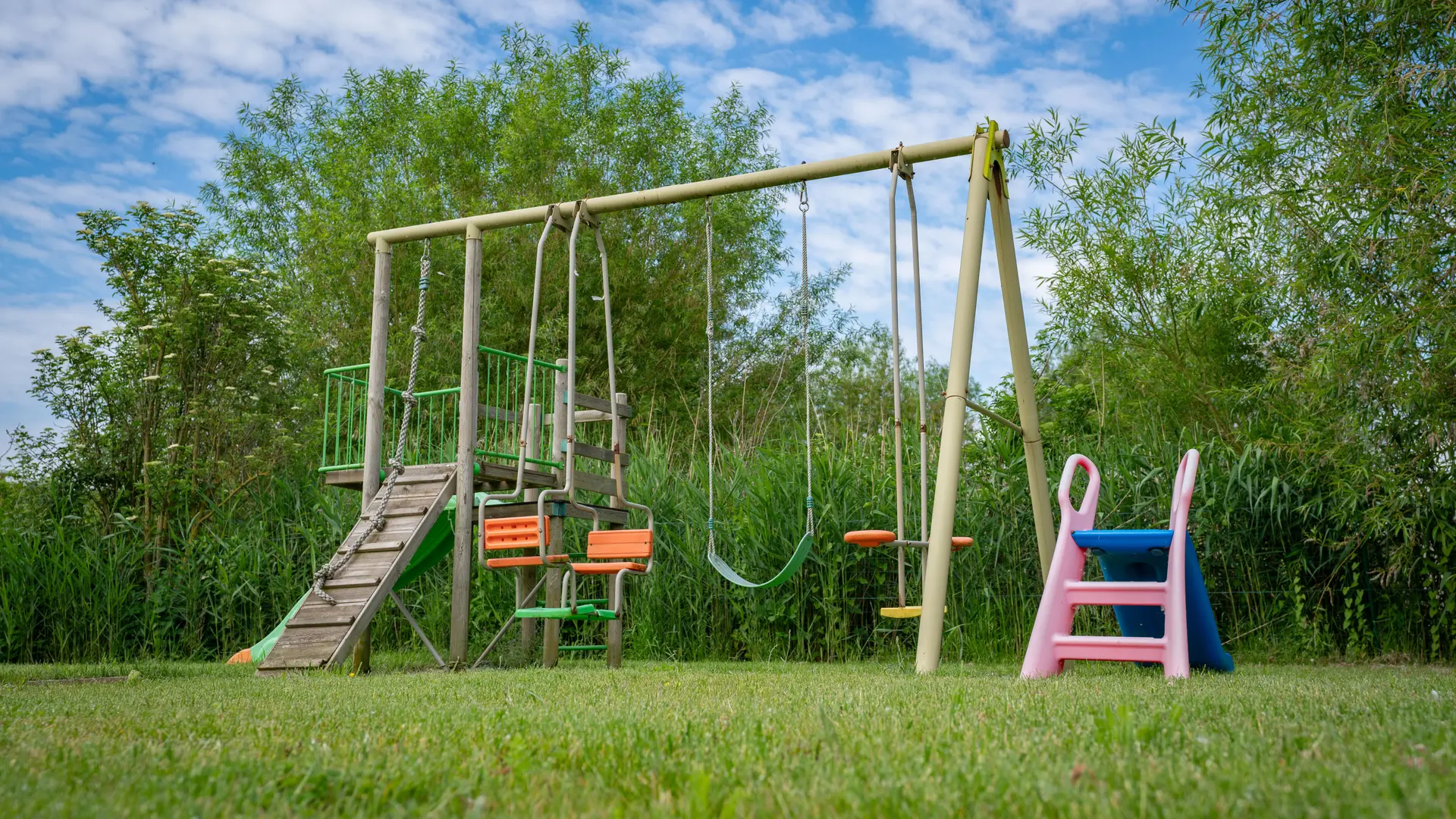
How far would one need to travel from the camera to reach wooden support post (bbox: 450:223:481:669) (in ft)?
20.4

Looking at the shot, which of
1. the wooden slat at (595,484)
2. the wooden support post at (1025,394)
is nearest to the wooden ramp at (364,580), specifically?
the wooden slat at (595,484)

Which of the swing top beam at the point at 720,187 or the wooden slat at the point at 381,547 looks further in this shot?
the wooden slat at the point at 381,547

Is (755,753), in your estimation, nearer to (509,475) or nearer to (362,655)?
(362,655)

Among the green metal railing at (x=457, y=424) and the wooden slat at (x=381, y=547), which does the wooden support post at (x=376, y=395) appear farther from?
the wooden slat at (x=381, y=547)

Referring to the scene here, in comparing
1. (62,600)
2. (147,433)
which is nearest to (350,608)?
(62,600)

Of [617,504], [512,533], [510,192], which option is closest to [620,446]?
[617,504]

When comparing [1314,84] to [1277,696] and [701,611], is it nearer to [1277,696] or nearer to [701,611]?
[1277,696]

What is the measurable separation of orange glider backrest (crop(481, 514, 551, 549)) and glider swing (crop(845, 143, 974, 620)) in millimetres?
2076

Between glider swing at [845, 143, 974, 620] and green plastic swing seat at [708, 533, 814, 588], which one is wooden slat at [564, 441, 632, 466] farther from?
glider swing at [845, 143, 974, 620]

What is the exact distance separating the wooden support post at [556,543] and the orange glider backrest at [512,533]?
0.22 ft

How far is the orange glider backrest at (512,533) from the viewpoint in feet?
20.3

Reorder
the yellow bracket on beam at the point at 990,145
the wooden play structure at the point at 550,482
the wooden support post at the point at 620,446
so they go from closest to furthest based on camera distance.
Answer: the wooden play structure at the point at 550,482 → the yellow bracket on beam at the point at 990,145 → the wooden support post at the point at 620,446

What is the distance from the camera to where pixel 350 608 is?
583 cm

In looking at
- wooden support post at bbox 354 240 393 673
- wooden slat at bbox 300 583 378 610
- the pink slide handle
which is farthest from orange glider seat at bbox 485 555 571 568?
the pink slide handle
